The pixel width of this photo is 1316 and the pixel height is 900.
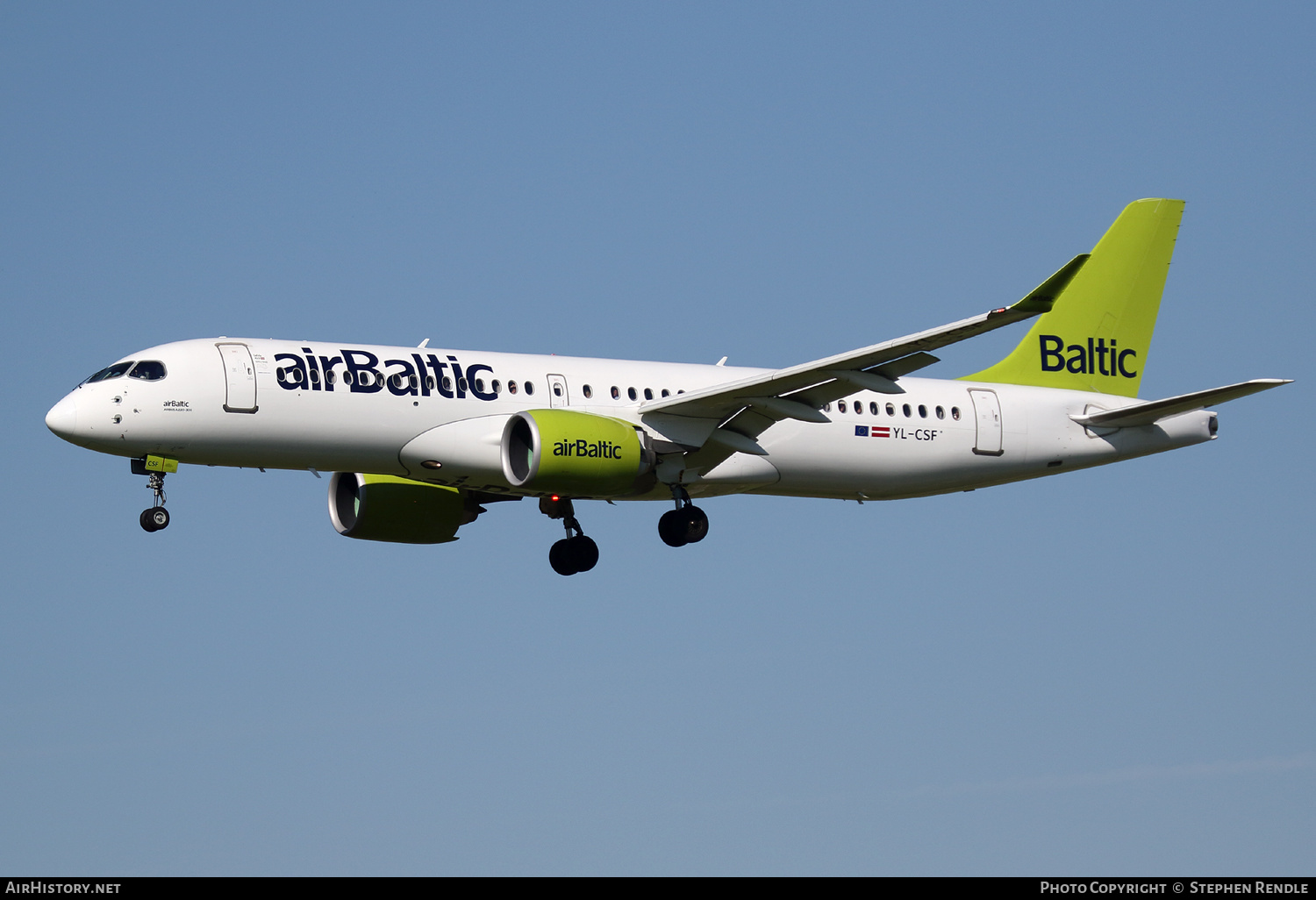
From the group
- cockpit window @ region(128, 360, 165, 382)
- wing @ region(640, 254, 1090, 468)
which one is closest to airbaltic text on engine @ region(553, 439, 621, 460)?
wing @ region(640, 254, 1090, 468)

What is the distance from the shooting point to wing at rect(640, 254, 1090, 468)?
31703mm

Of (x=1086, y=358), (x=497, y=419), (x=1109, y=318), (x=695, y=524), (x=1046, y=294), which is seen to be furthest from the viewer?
(x=1109, y=318)

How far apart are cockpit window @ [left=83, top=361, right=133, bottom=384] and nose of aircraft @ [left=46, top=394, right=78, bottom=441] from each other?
26.1 inches

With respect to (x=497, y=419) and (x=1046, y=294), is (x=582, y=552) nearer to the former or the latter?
(x=497, y=419)

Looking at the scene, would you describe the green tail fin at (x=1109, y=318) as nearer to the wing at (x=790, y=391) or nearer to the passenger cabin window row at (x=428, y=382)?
the wing at (x=790, y=391)

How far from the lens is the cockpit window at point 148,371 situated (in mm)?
33312

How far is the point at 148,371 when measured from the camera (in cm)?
3341

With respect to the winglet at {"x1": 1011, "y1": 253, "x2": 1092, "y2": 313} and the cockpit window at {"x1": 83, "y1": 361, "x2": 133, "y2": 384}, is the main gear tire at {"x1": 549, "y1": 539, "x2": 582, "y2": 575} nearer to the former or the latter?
the cockpit window at {"x1": 83, "y1": 361, "x2": 133, "y2": 384}

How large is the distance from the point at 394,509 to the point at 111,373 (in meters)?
7.67

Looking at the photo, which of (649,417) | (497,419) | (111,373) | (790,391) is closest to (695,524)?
(649,417)

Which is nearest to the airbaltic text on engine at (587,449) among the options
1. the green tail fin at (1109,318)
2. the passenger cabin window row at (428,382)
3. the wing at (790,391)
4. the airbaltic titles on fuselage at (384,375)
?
the wing at (790,391)
